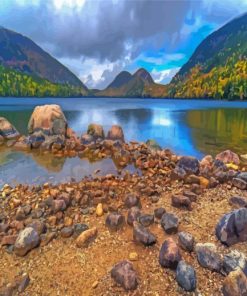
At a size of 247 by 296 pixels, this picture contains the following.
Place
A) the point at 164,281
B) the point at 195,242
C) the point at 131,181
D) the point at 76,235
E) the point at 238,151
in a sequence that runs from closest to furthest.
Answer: the point at 164,281 < the point at 195,242 < the point at 76,235 < the point at 131,181 < the point at 238,151

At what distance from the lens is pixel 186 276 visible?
5.14m

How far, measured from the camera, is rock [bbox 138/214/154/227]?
6965 millimetres

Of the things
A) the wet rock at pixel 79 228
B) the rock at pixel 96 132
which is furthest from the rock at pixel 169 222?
the rock at pixel 96 132

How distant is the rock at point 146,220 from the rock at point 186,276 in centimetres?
172

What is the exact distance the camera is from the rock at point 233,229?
20.0 feet

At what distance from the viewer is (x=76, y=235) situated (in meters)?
6.79

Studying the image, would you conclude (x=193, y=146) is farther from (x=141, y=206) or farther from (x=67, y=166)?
(x=141, y=206)

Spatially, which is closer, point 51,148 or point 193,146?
point 51,148

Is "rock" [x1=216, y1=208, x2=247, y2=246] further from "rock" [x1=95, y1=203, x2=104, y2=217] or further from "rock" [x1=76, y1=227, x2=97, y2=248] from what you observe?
"rock" [x1=95, y1=203, x2=104, y2=217]

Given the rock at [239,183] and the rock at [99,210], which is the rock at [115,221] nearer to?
the rock at [99,210]

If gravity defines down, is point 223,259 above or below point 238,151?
above

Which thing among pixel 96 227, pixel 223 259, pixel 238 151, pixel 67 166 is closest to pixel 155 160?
pixel 67 166

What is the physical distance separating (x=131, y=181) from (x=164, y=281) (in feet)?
17.8

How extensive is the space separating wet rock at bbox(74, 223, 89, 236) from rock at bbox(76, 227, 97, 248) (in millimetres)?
269
